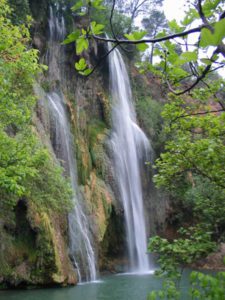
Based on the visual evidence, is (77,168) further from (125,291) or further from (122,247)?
(125,291)

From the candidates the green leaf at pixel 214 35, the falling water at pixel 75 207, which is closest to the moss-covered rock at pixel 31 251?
the falling water at pixel 75 207

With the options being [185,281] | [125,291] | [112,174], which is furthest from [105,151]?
[125,291]

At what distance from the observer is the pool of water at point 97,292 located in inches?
450

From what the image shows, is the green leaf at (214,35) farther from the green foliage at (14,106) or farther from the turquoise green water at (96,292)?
the turquoise green water at (96,292)

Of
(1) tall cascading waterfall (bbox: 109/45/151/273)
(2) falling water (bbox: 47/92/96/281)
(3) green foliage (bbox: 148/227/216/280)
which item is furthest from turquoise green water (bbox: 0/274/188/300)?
(3) green foliage (bbox: 148/227/216/280)

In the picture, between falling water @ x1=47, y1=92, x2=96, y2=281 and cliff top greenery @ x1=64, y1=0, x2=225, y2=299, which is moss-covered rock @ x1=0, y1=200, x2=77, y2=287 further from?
cliff top greenery @ x1=64, y1=0, x2=225, y2=299

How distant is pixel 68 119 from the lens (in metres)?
20.2

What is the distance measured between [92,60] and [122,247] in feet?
38.1

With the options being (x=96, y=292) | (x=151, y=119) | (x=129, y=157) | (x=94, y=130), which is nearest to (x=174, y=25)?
(x=96, y=292)

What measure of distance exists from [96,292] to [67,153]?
7409 millimetres

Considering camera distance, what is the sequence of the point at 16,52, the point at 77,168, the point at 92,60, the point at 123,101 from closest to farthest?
the point at 16,52, the point at 77,168, the point at 92,60, the point at 123,101

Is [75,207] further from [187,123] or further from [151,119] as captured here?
[151,119]

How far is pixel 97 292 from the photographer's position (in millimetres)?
12812

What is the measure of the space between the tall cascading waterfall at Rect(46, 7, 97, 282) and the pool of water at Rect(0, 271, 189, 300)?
108cm
